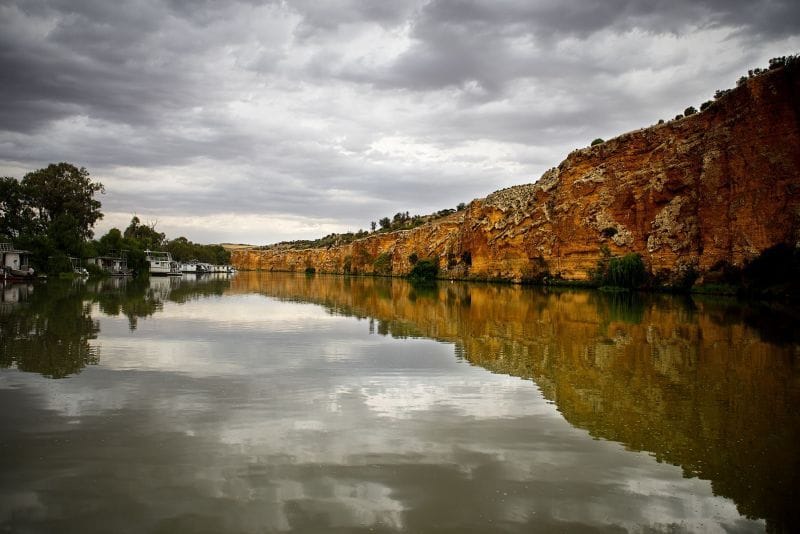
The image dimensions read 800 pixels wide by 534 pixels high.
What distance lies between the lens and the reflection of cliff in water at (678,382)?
6.01 metres

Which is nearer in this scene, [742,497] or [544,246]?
[742,497]

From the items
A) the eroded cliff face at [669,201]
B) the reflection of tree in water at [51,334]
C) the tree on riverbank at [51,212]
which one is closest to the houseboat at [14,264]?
the tree on riverbank at [51,212]

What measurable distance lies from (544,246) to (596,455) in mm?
59254

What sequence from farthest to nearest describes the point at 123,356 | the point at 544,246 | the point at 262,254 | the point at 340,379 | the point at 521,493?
the point at 262,254 < the point at 544,246 < the point at 123,356 < the point at 340,379 < the point at 521,493

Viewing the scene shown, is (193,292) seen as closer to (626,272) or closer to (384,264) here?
(626,272)

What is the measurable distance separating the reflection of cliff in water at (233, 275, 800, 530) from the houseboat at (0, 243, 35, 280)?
1745 inches

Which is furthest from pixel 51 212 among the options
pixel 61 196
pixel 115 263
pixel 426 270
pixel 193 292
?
pixel 426 270

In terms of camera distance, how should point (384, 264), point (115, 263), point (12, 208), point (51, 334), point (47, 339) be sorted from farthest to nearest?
point (384, 264)
point (115, 263)
point (12, 208)
point (51, 334)
point (47, 339)

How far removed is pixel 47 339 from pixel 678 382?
14907 millimetres

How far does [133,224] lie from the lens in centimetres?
11894

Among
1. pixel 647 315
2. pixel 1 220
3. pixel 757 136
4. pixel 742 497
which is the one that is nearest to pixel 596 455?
pixel 742 497

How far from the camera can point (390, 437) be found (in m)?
6.80

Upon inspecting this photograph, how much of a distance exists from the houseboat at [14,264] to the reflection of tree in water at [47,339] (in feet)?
113

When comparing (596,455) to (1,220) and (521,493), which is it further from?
(1,220)
